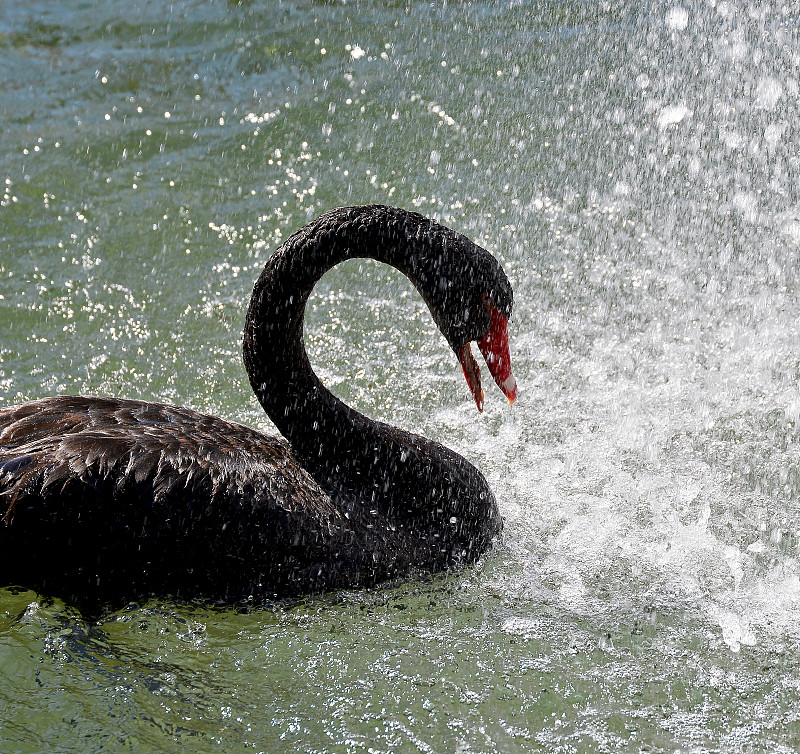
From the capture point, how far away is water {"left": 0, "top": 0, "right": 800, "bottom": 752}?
3215 millimetres

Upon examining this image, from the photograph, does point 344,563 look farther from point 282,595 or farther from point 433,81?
point 433,81

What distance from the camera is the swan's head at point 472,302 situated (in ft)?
11.0

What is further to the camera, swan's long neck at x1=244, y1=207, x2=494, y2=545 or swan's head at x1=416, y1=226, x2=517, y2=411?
swan's long neck at x1=244, y1=207, x2=494, y2=545

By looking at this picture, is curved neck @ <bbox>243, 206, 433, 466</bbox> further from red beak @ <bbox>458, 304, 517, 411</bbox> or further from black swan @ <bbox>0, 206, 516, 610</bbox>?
red beak @ <bbox>458, 304, 517, 411</bbox>

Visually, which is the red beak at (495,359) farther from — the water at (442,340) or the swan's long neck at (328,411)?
the water at (442,340)

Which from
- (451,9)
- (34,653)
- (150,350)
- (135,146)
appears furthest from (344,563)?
(451,9)

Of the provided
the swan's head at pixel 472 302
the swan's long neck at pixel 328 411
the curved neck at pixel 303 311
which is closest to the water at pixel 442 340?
the swan's long neck at pixel 328 411

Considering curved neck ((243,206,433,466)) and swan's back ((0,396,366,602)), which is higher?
curved neck ((243,206,433,466))

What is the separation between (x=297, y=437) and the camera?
12.4ft

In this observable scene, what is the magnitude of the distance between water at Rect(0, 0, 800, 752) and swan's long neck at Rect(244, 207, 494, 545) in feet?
1.17

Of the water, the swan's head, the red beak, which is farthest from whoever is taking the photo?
the red beak

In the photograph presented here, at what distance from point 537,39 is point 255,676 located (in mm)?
6700

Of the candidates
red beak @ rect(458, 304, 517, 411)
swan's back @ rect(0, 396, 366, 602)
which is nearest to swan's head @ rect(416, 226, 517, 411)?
red beak @ rect(458, 304, 517, 411)

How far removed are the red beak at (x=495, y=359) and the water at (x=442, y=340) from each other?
2.36ft
